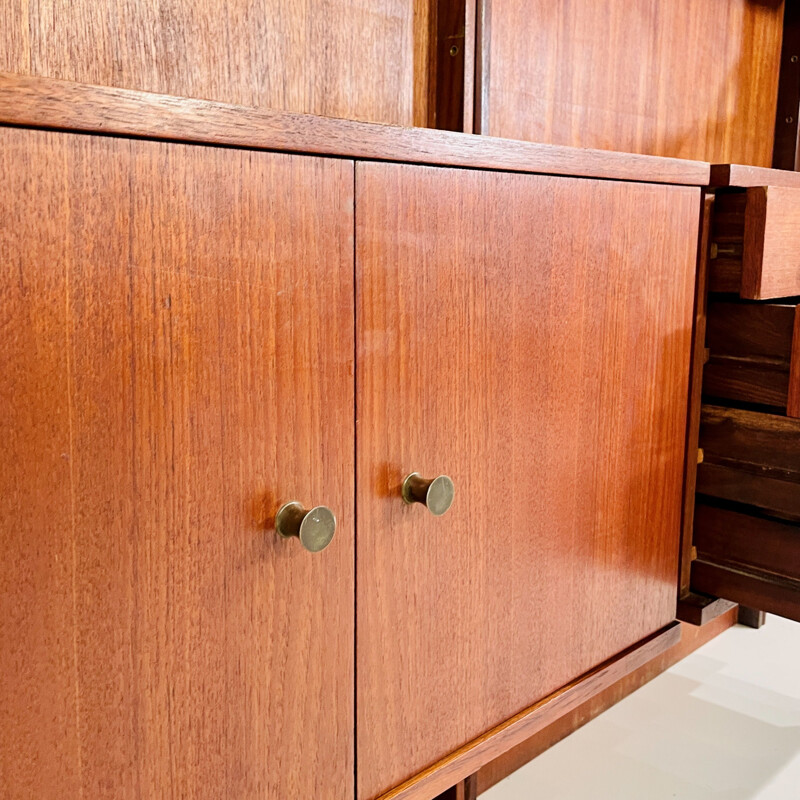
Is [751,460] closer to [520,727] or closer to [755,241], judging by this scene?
[755,241]

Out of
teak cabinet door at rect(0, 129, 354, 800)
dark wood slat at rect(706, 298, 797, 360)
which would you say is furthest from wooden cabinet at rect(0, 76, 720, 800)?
dark wood slat at rect(706, 298, 797, 360)

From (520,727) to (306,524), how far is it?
0.32 m

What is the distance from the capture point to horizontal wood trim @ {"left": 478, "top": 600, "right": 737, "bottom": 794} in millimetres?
979

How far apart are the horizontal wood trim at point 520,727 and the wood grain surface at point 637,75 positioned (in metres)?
0.49

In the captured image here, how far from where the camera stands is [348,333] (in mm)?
556

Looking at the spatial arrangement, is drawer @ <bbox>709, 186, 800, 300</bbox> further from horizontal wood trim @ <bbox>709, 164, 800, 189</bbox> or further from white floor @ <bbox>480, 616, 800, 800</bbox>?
white floor @ <bbox>480, 616, 800, 800</bbox>

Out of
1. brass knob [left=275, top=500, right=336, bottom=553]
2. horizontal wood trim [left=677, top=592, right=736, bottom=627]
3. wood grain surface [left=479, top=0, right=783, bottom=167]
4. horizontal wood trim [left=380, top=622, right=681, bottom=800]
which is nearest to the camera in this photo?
Result: brass knob [left=275, top=500, right=336, bottom=553]

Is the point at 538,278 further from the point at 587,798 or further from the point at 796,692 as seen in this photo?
the point at 796,692

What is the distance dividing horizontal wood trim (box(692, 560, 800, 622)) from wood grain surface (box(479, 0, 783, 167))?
456 mm

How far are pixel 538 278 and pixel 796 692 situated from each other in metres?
0.74

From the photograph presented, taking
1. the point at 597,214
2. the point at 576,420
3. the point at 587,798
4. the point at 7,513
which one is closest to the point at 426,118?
the point at 597,214

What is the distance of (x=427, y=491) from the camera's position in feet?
1.97

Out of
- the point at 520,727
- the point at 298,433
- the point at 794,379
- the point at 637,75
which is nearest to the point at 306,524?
the point at 298,433

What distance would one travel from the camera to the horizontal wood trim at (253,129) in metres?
0.41
